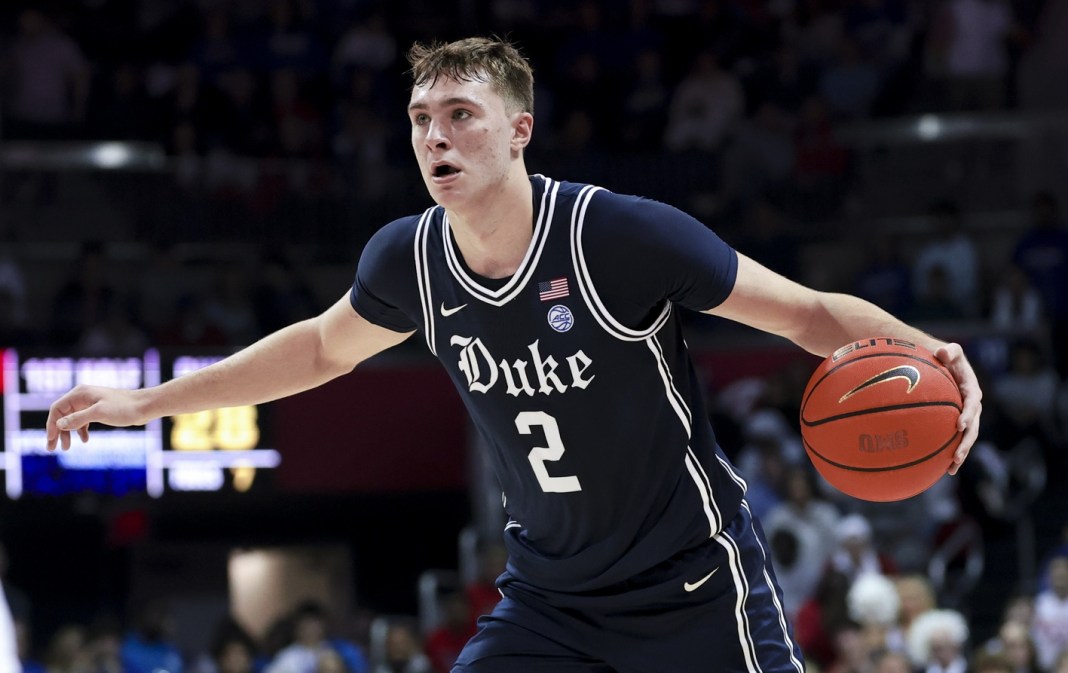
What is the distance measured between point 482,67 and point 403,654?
26.4 ft

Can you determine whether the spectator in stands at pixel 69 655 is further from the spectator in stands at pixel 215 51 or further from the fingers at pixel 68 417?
the fingers at pixel 68 417

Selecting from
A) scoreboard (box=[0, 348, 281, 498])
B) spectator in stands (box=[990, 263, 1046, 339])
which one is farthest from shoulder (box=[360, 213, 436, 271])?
spectator in stands (box=[990, 263, 1046, 339])

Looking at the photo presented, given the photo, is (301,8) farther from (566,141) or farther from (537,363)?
(537,363)

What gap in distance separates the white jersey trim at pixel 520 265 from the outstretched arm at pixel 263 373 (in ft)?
1.30

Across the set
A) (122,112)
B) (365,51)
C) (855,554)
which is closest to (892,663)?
(855,554)

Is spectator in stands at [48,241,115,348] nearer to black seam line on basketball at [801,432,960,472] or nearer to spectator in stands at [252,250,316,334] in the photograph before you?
spectator in stands at [252,250,316,334]

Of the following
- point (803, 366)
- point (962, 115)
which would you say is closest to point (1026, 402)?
point (803, 366)

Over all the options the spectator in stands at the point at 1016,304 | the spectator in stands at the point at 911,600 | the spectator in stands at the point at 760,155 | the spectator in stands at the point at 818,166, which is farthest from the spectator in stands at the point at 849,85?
the spectator in stands at the point at 911,600

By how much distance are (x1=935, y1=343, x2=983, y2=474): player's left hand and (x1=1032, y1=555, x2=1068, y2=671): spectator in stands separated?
6.74 meters

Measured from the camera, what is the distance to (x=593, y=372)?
13.8ft

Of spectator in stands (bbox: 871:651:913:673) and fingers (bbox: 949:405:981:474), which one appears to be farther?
spectator in stands (bbox: 871:651:913:673)

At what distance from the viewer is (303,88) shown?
50.7 ft

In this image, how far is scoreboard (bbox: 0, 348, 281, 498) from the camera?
11648 millimetres

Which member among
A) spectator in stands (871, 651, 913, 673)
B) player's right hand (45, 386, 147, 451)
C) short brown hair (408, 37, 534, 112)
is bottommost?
spectator in stands (871, 651, 913, 673)
